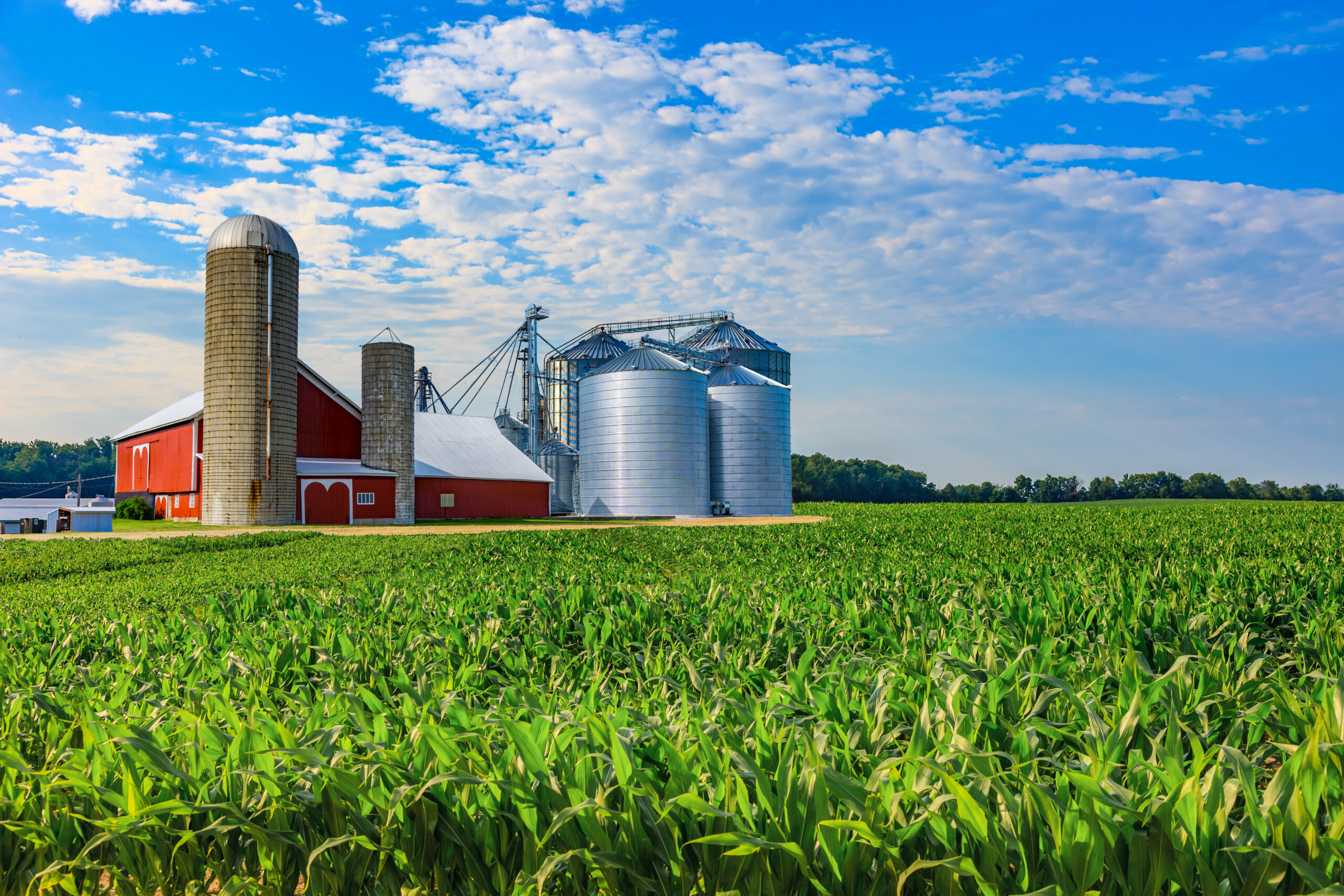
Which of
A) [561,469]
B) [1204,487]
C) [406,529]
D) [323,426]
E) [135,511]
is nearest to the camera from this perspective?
[406,529]

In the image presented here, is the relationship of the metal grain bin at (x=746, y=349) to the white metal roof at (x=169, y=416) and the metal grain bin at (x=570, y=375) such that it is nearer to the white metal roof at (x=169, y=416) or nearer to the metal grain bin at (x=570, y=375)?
the metal grain bin at (x=570, y=375)

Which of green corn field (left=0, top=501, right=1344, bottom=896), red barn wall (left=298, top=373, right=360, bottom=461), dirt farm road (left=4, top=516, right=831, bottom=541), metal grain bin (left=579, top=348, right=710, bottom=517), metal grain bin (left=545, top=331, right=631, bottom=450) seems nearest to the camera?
green corn field (left=0, top=501, right=1344, bottom=896)

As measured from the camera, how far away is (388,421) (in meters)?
46.3

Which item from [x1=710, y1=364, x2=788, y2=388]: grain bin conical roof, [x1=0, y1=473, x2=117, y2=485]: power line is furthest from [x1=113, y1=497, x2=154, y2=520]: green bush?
[x1=0, y1=473, x2=117, y2=485]: power line

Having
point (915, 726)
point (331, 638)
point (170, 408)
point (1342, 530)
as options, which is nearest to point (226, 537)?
point (331, 638)

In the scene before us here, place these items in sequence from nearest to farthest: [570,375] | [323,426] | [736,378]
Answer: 1. [323,426]
2. [736,378]
3. [570,375]

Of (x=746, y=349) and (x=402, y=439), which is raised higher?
(x=746, y=349)

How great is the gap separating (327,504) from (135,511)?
11.9 metres

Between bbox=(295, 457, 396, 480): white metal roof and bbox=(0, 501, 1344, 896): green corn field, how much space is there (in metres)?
39.2

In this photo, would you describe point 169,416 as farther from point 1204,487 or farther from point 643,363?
point 1204,487

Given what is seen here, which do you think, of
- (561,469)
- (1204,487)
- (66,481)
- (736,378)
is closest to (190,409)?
(561,469)

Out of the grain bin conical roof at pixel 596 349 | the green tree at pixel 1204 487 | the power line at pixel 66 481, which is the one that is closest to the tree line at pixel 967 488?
the green tree at pixel 1204 487

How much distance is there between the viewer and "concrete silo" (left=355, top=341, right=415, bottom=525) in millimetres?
46188

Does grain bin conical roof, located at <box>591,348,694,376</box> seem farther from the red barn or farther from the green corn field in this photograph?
the green corn field
